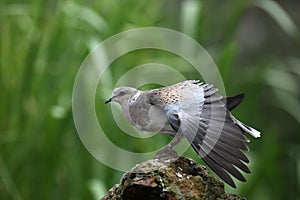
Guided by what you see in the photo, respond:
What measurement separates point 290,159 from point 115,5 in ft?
4.96

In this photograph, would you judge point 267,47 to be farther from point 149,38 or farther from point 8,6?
point 8,6

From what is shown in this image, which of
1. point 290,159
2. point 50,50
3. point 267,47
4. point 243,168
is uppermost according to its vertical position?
point 243,168

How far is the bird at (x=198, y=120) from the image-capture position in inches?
43.8

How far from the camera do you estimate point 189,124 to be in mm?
1154

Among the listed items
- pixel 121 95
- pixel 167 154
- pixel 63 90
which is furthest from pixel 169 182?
pixel 63 90

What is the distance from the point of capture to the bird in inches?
43.8

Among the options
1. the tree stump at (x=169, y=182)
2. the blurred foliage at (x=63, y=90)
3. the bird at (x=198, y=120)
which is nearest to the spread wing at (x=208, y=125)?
the bird at (x=198, y=120)

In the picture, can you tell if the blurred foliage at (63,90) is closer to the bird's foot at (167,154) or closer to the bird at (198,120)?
the bird's foot at (167,154)

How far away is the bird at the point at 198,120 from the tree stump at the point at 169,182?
0.18 feet

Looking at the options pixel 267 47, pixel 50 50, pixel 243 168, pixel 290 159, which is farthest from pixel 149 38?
pixel 243 168

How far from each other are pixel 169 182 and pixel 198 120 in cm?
17

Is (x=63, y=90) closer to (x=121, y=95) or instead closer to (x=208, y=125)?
(x=121, y=95)

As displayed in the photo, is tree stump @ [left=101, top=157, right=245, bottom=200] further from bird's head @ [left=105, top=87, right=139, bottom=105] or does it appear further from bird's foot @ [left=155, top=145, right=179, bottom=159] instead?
bird's head @ [left=105, top=87, right=139, bottom=105]

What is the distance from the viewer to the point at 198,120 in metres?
1.15
